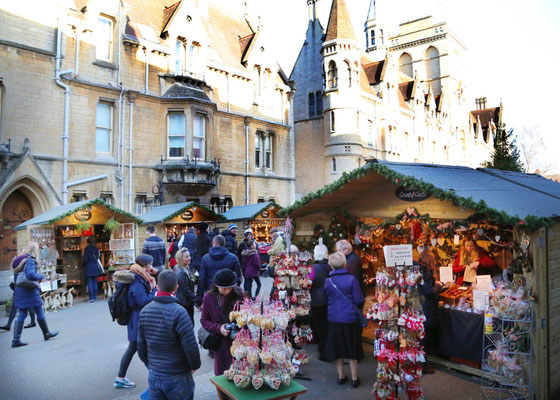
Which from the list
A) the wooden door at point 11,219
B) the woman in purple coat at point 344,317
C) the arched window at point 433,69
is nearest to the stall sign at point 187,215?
the wooden door at point 11,219

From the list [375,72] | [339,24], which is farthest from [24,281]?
[375,72]

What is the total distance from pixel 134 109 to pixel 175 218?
7.13m

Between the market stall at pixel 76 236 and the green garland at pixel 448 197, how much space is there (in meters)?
8.20

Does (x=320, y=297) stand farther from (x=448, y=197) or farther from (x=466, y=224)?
(x=466, y=224)

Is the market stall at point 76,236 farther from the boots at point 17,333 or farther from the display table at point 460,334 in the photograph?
the display table at point 460,334

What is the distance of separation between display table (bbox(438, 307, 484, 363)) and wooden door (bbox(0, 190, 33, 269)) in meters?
15.9

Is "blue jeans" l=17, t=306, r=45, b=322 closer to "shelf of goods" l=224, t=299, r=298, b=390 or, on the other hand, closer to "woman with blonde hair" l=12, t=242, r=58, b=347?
"woman with blonde hair" l=12, t=242, r=58, b=347

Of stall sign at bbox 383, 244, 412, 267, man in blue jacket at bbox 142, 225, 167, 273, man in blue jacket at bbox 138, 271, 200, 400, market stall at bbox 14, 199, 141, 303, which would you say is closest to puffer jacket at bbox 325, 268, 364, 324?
stall sign at bbox 383, 244, 412, 267

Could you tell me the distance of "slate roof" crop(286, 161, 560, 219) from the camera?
5.88m

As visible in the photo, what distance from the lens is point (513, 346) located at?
18.2ft

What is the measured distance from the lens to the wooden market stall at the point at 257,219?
18.7 m

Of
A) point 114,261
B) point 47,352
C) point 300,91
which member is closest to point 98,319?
point 47,352

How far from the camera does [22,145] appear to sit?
15.7 m

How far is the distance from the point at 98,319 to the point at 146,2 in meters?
18.6
